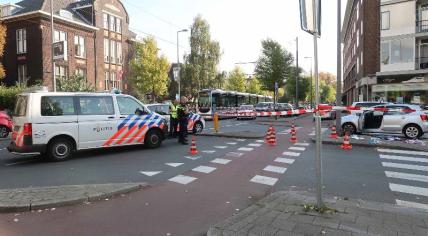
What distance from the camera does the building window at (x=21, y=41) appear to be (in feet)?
112

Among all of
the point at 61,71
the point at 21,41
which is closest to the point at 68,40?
the point at 61,71

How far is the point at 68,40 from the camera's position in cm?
3506

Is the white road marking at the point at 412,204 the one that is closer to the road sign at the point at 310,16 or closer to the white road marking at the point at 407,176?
the white road marking at the point at 407,176

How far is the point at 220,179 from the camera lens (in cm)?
761

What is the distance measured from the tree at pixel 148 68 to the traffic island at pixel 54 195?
34.7 metres

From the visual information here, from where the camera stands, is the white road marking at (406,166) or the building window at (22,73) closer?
the white road marking at (406,166)

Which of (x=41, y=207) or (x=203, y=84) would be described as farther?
(x=203, y=84)

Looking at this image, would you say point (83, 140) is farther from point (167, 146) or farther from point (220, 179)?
point (220, 179)

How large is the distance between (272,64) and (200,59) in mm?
17130

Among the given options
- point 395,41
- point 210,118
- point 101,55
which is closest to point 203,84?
point 101,55

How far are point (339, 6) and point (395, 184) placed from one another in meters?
9.53

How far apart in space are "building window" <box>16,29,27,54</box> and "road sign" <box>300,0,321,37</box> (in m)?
34.9

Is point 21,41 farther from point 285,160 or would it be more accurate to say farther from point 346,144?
point 285,160

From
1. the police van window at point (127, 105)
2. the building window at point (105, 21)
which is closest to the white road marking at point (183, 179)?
the police van window at point (127, 105)
